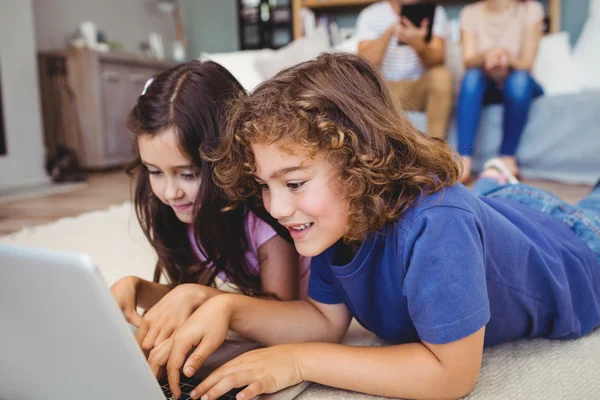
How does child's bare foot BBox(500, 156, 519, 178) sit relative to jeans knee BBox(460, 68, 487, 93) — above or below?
below

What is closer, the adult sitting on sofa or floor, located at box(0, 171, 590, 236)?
floor, located at box(0, 171, 590, 236)

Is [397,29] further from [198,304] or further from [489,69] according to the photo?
[198,304]

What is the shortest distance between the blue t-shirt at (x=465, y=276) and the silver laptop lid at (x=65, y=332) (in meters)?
0.29

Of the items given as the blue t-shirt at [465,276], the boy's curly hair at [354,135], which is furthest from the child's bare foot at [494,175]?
the boy's curly hair at [354,135]

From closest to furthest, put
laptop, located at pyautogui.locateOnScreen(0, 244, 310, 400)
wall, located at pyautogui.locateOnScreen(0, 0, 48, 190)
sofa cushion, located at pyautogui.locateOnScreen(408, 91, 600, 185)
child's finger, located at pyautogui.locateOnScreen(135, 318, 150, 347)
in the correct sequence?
laptop, located at pyautogui.locateOnScreen(0, 244, 310, 400) < child's finger, located at pyautogui.locateOnScreen(135, 318, 150, 347) < sofa cushion, located at pyautogui.locateOnScreen(408, 91, 600, 185) < wall, located at pyautogui.locateOnScreen(0, 0, 48, 190)

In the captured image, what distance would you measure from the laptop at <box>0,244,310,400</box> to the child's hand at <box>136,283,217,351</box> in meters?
0.14

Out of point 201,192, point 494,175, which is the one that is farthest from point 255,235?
point 494,175

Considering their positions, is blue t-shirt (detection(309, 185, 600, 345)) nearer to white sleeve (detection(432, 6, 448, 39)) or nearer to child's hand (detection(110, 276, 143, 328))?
child's hand (detection(110, 276, 143, 328))

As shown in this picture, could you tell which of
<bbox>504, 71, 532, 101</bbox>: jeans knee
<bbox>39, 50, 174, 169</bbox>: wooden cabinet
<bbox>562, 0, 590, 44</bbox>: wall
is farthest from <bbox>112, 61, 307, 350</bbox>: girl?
<bbox>562, 0, 590, 44</bbox>: wall

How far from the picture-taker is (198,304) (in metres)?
0.73

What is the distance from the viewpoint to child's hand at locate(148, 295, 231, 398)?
1.96 feet

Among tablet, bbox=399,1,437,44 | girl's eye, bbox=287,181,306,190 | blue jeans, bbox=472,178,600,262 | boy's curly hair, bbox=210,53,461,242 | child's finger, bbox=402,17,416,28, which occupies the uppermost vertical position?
tablet, bbox=399,1,437,44

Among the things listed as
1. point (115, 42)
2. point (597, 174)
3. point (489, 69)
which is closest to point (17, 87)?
point (115, 42)

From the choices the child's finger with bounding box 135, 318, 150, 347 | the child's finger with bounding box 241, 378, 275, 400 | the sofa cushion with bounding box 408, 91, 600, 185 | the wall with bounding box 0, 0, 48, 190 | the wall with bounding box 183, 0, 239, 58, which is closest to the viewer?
the child's finger with bounding box 241, 378, 275, 400
